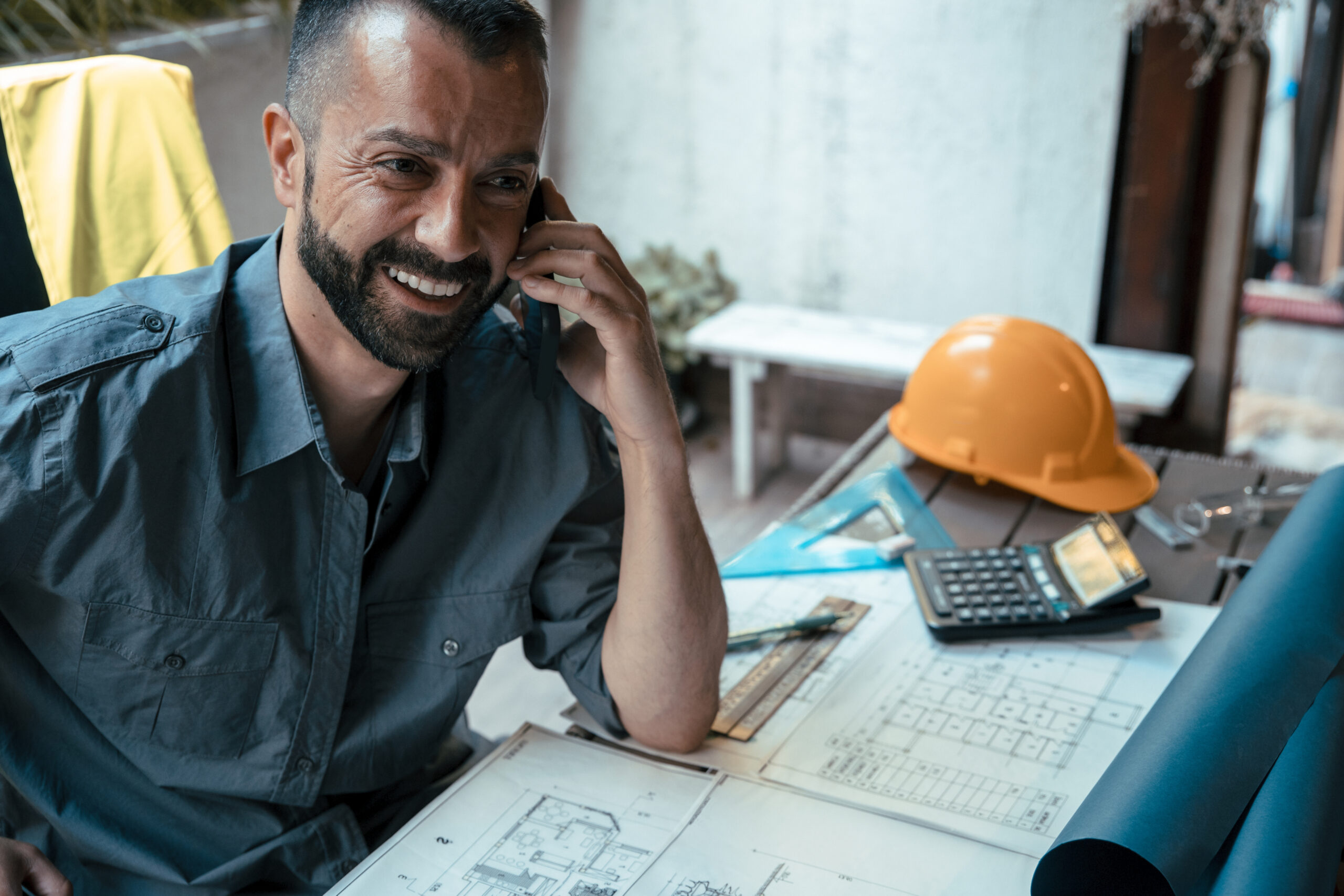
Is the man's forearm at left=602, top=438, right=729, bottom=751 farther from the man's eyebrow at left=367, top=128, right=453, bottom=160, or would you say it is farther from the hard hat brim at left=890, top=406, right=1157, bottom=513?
the hard hat brim at left=890, top=406, right=1157, bottom=513

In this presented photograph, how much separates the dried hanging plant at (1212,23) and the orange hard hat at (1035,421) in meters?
1.60

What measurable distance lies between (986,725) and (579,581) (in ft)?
1.48

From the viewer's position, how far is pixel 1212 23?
9.73 ft

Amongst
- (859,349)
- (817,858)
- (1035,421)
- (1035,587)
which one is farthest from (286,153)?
(859,349)

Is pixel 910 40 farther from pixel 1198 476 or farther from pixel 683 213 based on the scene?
pixel 1198 476

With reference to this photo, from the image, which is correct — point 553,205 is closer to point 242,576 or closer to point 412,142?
point 412,142

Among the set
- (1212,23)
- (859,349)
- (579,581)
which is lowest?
(859,349)

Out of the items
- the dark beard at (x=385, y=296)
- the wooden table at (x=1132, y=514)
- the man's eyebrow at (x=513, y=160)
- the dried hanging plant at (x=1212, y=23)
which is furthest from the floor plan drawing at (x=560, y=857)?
the dried hanging plant at (x=1212, y=23)

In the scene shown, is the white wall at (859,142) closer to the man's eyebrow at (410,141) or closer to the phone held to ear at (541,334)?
the phone held to ear at (541,334)

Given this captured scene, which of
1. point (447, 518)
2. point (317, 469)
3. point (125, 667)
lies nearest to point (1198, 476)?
point (447, 518)

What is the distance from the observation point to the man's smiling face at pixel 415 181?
100 cm

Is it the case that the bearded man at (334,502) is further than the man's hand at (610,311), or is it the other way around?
the man's hand at (610,311)

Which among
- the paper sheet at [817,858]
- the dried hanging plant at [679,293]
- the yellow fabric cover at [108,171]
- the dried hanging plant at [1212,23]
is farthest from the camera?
the dried hanging plant at [679,293]

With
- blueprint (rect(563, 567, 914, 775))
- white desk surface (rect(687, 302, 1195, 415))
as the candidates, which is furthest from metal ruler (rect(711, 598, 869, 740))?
white desk surface (rect(687, 302, 1195, 415))
